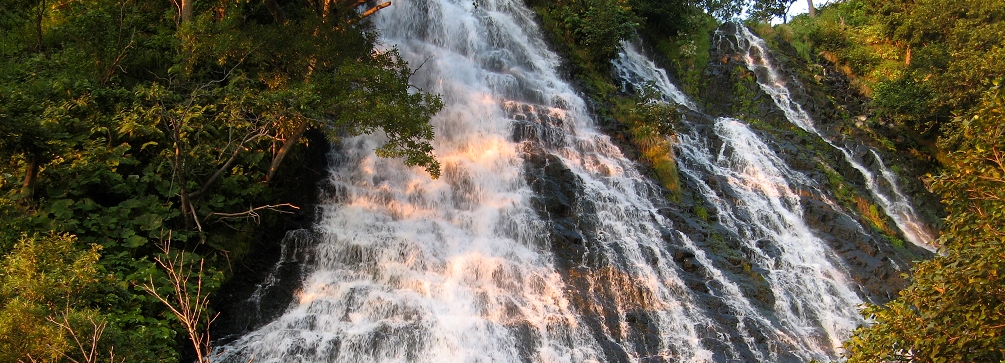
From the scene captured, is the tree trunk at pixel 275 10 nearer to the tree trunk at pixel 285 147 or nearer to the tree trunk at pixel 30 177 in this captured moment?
the tree trunk at pixel 285 147

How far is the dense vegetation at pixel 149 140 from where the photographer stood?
7762 mm

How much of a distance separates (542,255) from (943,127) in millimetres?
15729

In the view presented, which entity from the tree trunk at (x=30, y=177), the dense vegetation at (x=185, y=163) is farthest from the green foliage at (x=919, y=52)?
the tree trunk at (x=30, y=177)

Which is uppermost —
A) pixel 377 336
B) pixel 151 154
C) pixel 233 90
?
pixel 233 90

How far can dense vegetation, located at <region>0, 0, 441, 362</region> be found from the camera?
776 cm

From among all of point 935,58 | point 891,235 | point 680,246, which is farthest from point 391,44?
point 935,58

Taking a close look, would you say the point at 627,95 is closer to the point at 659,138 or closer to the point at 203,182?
the point at 659,138

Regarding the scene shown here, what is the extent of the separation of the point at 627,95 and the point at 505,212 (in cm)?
1008

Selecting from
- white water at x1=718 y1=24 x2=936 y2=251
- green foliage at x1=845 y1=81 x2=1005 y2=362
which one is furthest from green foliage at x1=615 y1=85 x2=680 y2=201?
green foliage at x1=845 y1=81 x2=1005 y2=362

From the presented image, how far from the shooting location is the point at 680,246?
14.6m

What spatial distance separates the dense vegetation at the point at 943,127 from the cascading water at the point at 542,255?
303cm

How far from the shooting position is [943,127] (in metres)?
19.9

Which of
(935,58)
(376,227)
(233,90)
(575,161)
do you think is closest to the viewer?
(233,90)

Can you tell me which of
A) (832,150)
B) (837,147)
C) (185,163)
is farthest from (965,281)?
(837,147)
